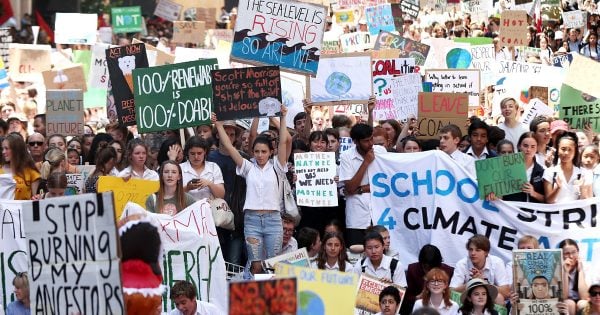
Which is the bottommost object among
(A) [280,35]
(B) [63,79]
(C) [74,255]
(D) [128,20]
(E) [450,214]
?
(E) [450,214]

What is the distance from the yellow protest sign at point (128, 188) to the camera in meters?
12.4

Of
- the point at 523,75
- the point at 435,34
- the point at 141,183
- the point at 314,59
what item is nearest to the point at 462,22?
the point at 435,34

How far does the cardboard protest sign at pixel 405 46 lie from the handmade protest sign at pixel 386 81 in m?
2.25

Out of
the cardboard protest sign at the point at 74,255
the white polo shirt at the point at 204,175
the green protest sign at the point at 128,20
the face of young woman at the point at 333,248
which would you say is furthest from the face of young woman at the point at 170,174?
the green protest sign at the point at 128,20

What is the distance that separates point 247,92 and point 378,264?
2.64 metres

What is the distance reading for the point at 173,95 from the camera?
14414 millimetres

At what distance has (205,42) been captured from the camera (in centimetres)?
2770

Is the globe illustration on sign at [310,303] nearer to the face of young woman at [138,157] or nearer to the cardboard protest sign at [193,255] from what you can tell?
the cardboard protest sign at [193,255]

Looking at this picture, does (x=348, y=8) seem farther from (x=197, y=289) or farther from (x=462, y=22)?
(x=197, y=289)

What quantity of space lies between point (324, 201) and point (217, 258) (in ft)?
4.80

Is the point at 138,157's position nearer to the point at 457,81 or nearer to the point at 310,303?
the point at 310,303

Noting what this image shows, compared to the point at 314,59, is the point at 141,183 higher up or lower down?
lower down

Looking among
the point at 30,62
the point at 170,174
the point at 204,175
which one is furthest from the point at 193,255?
the point at 30,62

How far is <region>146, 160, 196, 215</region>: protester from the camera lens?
39.9 ft
